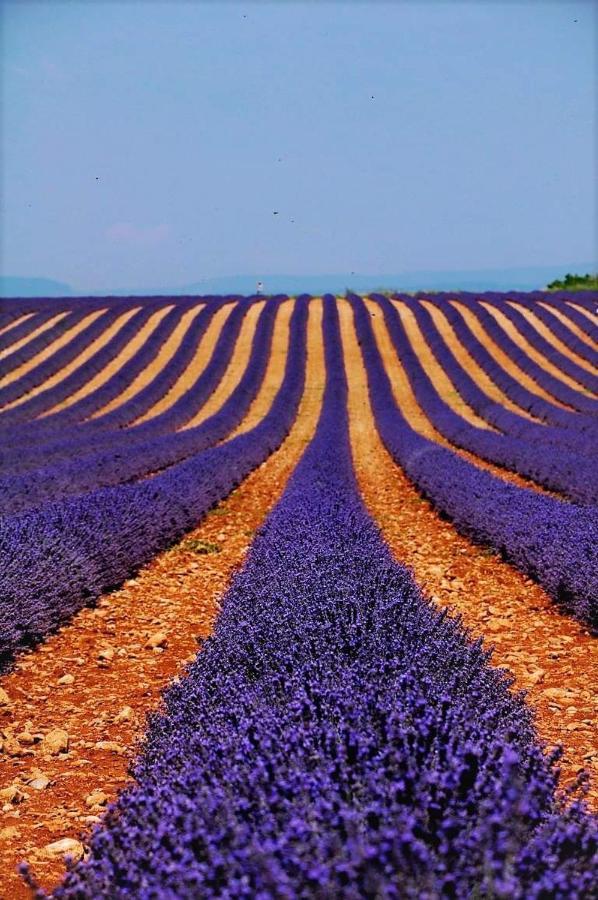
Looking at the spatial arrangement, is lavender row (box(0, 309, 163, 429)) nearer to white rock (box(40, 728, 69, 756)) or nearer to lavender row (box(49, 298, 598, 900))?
white rock (box(40, 728, 69, 756))

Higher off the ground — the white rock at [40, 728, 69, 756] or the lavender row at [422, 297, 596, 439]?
the lavender row at [422, 297, 596, 439]

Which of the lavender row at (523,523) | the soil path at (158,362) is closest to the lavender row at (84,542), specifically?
the lavender row at (523,523)

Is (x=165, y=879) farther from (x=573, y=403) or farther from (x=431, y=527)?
(x=573, y=403)

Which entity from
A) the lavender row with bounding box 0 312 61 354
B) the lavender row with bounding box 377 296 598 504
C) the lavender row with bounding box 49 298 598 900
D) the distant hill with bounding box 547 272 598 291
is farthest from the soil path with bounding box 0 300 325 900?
the distant hill with bounding box 547 272 598 291

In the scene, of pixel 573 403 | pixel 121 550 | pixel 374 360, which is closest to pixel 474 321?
pixel 374 360

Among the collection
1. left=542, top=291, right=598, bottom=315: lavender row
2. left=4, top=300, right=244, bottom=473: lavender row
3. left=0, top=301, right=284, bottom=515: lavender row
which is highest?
left=542, top=291, right=598, bottom=315: lavender row

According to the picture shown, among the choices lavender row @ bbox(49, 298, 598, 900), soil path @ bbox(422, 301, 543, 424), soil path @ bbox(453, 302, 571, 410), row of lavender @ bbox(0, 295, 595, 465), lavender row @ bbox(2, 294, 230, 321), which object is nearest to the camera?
lavender row @ bbox(49, 298, 598, 900)

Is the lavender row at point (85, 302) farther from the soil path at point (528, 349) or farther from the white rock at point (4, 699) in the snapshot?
the white rock at point (4, 699)
